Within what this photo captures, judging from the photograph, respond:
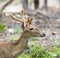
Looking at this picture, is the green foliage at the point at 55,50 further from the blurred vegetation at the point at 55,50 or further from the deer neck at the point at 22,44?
the deer neck at the point at 22,44

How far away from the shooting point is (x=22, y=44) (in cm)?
880

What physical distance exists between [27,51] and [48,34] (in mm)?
3032

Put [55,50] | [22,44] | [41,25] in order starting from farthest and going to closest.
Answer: [41,25], [55,50], [22,44]

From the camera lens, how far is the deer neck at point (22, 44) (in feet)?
28.7

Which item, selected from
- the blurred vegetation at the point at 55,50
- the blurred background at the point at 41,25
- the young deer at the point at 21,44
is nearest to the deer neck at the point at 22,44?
the young deer at the point at 21,44

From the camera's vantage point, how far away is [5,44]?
29.0ft

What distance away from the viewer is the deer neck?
28.7 ft

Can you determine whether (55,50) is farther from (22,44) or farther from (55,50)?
(22,44)

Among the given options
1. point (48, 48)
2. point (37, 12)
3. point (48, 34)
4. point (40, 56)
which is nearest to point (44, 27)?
point (48, 34)

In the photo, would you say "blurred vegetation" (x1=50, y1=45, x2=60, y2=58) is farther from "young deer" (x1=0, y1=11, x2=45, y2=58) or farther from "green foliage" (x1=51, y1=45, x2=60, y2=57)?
"young deer" (x1=0, y1=11, x2=45, y2=58)

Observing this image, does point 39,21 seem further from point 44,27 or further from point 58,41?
point 58,41

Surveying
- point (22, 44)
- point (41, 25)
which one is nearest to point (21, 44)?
point (22, 44)

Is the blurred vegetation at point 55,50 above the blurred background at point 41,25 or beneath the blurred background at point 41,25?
beneath

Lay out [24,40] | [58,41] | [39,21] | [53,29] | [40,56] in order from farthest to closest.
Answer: [39,21], [53,29], [58,41], [40,56], [24,40]
